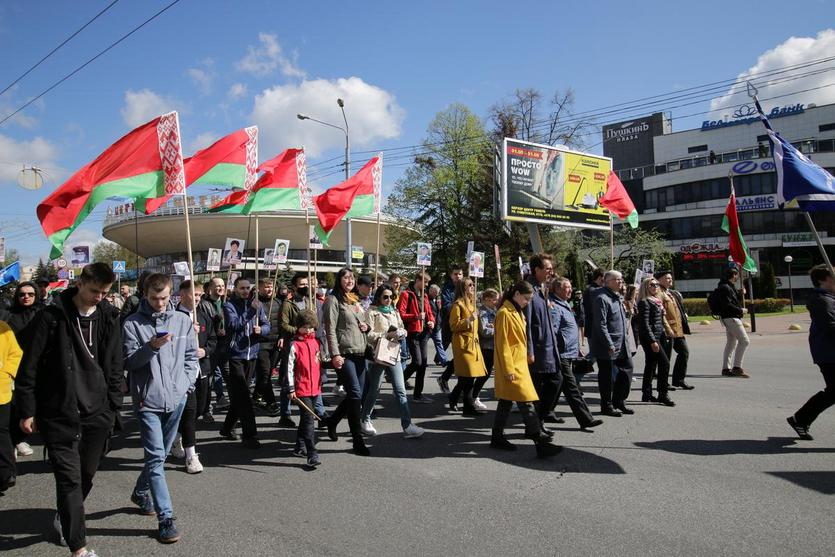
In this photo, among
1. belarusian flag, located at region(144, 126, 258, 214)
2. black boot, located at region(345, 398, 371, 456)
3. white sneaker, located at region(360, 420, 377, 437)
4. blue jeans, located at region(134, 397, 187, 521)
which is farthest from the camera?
belarusian flag, located at region(144, 126, 258, 214)

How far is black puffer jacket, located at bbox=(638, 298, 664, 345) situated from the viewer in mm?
8258

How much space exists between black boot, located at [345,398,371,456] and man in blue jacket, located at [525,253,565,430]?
186 cm

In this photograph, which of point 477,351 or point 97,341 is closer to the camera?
point 97,341

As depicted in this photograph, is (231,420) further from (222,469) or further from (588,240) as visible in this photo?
(588,240)

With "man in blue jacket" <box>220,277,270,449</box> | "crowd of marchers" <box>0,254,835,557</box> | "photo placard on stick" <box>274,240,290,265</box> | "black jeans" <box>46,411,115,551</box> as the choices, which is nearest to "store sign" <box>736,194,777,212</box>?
"crowd of marchers" <box>0,254,835,557</box>

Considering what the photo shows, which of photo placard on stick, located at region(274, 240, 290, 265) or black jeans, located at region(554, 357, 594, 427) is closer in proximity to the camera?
black jeans, located at region(554, 357, 594, 427)

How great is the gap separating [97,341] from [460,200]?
37737mm

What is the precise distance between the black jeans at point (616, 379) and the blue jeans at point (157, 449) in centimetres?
509

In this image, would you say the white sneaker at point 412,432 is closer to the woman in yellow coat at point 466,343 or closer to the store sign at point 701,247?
the woman in yellow coat at point 466,343

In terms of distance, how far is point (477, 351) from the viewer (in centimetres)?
775

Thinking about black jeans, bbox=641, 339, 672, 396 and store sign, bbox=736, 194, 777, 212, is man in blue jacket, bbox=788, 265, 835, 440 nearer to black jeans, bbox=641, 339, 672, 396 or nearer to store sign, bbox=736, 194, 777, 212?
black jeans, bbox=641, 339, 672, 396

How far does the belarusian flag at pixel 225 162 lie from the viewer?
28.4ft

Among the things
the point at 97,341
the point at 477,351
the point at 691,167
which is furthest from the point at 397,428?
the point at 691,167

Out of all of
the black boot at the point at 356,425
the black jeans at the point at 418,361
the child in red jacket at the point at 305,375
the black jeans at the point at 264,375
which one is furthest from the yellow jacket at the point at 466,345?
the black jeans at the point at 264,375
